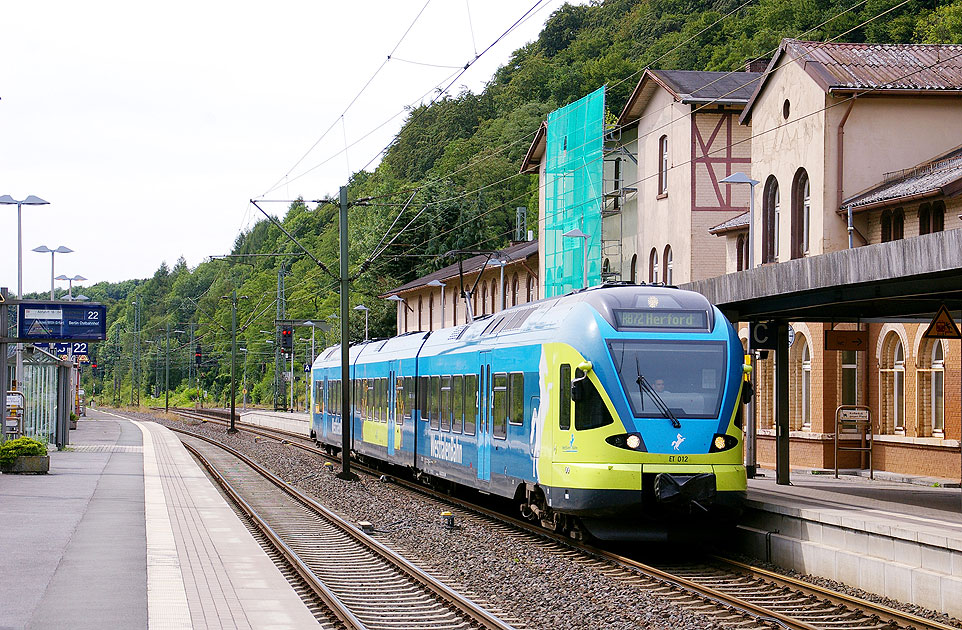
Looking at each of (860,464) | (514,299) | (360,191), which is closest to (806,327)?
(860,464)

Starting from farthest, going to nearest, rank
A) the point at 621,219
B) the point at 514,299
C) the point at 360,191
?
1. the point at 360,191
2. the point at 514,299
3. the point at 621,219

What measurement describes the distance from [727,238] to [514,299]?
25638 mm

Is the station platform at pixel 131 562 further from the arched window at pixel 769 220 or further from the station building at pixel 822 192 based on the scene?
the arched window at pixel 769 220

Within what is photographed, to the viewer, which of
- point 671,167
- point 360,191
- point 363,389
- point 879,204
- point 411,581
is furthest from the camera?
point 360,191

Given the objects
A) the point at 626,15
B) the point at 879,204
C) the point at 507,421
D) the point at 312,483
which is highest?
the point at 626,15

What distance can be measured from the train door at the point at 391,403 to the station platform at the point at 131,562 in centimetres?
455

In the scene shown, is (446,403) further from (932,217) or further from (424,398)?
(932,217)

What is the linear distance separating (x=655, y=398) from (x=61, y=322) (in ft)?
68.1

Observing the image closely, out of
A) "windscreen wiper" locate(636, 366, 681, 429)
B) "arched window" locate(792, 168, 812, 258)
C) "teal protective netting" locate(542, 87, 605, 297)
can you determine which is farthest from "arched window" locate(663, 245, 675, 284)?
"windscreen wiper" locate(636, 366, 681, 429)

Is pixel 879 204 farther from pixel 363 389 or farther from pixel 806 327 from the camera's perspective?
pixel 363 389

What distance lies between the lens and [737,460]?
582 inches

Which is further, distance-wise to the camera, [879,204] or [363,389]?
[363,389]

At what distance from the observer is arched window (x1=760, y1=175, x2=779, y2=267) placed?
30422 mm

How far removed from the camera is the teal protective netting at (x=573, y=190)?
44.3 meters
